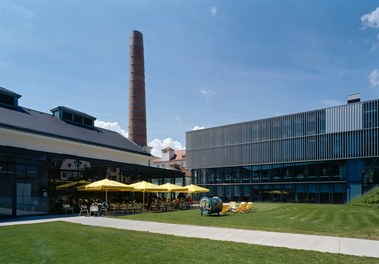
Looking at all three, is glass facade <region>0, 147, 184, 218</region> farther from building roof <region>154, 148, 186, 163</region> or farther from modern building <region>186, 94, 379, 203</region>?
building roof <region>154, 148, 186, 163</region>

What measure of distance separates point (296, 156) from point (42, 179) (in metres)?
36.9

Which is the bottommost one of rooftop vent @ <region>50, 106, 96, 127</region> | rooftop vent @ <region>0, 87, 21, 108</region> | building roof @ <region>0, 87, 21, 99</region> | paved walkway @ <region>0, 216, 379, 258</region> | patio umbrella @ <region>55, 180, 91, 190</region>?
paved walkway @ <region>0, 216, 379, 258</region>

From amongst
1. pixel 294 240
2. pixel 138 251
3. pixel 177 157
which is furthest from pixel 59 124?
pixel 177 157

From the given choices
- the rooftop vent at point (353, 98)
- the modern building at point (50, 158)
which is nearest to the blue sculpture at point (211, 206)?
the modern building at point (50, 158)

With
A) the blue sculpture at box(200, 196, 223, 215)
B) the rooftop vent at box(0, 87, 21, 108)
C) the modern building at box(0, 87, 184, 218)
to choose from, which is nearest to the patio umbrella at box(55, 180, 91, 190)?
the modern building at box(0, 87, 184, 218)

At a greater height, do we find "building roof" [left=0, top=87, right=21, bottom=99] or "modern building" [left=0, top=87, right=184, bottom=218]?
"building roof" [left=0, top=87, right=21, bottom=99]

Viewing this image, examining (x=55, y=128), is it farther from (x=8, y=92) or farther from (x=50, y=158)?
(x=50, y=158)

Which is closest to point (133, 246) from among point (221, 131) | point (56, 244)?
point (56, 244)

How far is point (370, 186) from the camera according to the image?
136 feet

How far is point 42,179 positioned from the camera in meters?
21.2

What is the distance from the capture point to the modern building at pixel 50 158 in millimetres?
19266

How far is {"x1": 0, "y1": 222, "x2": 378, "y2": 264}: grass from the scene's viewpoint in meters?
8.03

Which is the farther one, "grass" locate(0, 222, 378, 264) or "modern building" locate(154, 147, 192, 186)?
"modern building" locate(154, 147, 192, 186)

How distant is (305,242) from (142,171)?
896 inches
